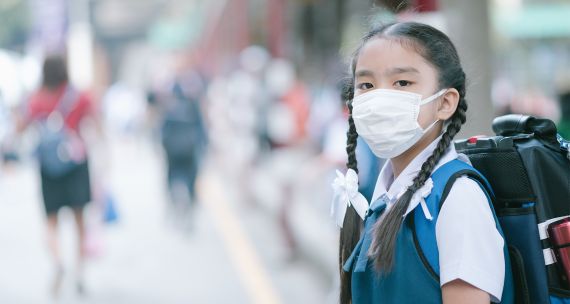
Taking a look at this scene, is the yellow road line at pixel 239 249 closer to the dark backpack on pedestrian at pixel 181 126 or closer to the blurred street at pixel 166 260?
the blurred street at pixel 166 260

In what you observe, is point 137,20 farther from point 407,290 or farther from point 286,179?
point 407,290

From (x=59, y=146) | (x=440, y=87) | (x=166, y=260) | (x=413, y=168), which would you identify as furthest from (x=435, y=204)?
(x=166, y=260)

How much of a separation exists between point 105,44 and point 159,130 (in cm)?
5308

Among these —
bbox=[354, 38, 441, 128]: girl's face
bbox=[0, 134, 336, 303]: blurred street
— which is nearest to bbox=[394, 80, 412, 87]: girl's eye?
bbox=[354, 38, 441, 128]: girl's face

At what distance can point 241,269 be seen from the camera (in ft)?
26.9

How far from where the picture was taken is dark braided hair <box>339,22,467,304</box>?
197 centimetres

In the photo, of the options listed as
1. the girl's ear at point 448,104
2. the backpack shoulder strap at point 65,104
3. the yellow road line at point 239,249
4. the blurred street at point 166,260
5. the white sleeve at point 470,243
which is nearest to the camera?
the white sleeve at point 470,243

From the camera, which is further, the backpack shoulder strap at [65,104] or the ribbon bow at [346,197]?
the backpack shoulder strap at [65,104]

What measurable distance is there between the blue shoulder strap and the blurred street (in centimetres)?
477

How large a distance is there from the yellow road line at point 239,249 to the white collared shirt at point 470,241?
4.92 m

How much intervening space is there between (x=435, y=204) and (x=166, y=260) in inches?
271

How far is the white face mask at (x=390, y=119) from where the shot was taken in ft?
6.70

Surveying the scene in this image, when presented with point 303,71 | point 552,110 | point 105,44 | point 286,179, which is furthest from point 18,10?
point 105,44

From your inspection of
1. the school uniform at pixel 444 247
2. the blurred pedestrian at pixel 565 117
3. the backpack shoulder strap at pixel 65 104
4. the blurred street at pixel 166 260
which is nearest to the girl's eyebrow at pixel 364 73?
the school uniform at pixel 444 247
